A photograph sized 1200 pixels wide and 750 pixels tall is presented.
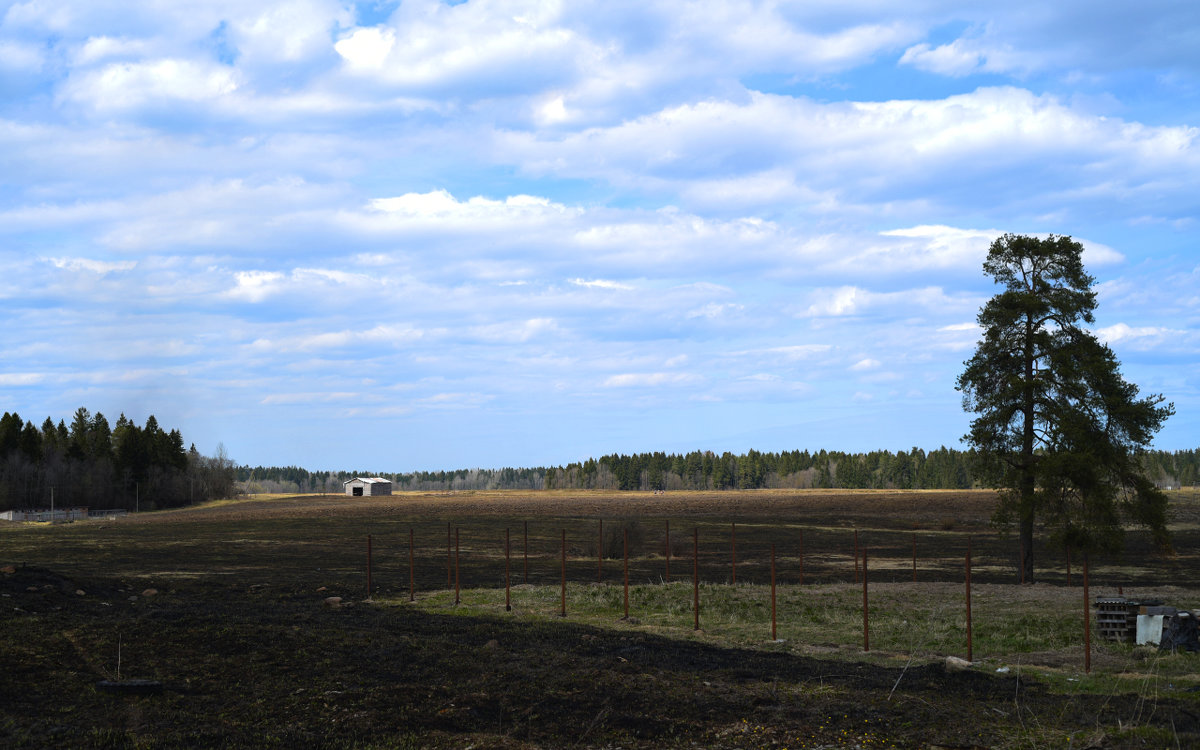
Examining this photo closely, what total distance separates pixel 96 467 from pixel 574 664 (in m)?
118

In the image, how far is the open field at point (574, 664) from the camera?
445 inches

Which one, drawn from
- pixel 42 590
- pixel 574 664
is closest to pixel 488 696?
pixel 574 664

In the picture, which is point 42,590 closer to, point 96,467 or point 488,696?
point 488,696

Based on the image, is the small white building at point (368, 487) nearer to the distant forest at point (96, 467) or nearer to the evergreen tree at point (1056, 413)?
the distant forest at point (96, 467)

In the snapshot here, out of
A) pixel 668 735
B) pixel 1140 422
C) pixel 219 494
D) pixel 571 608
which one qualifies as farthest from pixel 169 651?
pixel 219 494

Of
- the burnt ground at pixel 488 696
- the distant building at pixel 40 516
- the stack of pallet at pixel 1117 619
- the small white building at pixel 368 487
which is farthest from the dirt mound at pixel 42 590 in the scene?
the small white building at pixel 368 487

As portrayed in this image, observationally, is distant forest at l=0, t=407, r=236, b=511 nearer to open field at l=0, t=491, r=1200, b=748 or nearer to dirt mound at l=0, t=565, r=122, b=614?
open field at l=0, t=491, r=1200, b=748

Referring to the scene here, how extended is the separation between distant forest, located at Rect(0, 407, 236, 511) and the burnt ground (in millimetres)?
106079

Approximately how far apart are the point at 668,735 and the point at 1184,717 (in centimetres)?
678

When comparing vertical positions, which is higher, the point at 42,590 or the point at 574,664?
the point at 42,590

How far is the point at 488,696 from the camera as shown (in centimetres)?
1311

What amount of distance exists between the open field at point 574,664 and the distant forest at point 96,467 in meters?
87.5

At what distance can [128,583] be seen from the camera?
27297 mm

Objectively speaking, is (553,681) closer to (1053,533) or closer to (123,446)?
(1053,533)
